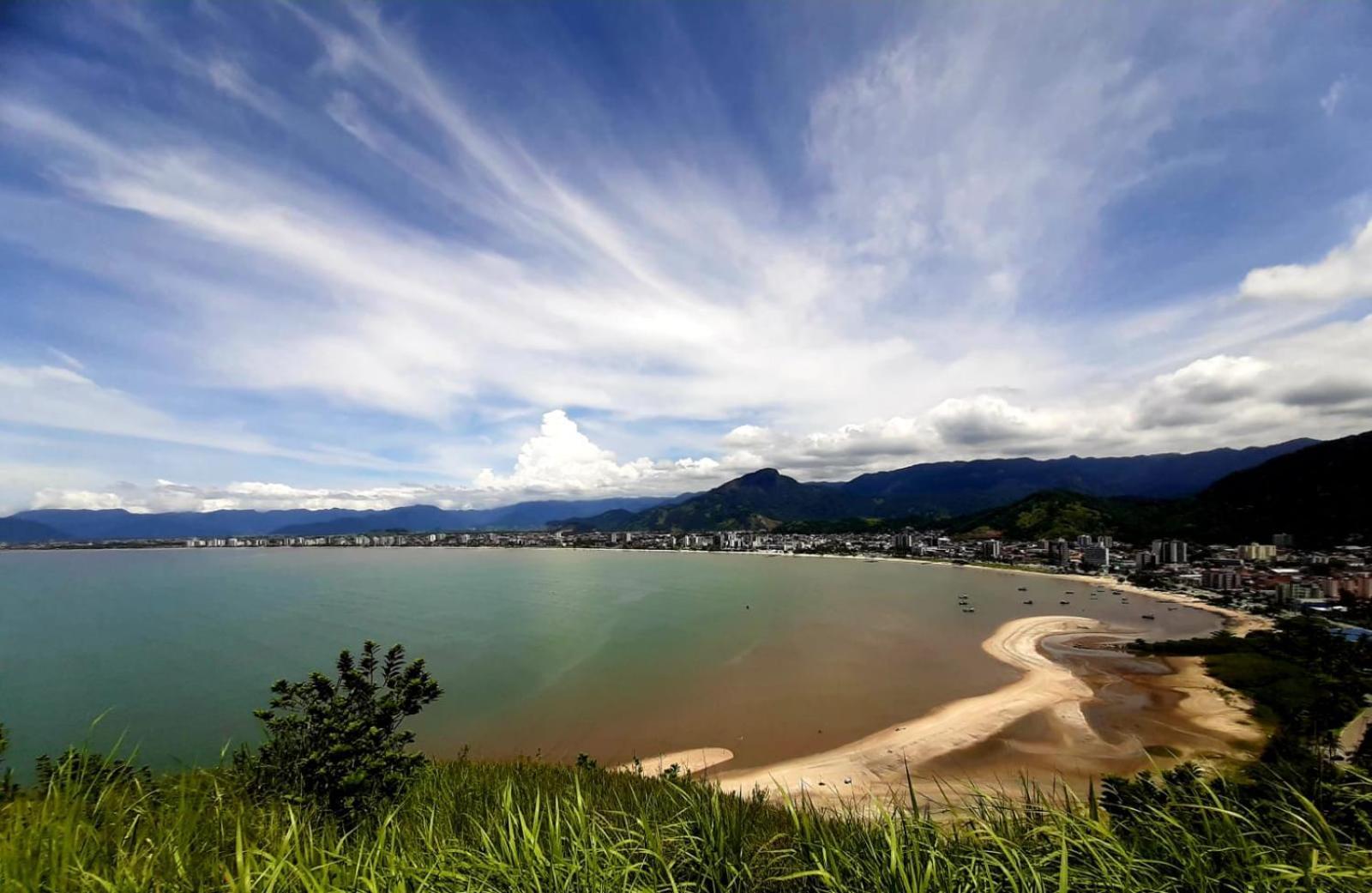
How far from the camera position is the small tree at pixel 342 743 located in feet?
31.5

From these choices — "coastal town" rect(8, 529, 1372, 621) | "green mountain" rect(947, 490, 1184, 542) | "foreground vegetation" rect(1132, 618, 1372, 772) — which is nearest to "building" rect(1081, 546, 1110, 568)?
"coastal town" rect(8, 529, 1372, 621)

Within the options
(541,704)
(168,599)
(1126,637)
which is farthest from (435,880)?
(168,599)

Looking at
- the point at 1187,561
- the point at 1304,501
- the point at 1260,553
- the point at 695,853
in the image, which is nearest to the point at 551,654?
the point at 695,853

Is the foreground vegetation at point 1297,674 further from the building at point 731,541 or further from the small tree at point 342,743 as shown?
the building at point 731,541

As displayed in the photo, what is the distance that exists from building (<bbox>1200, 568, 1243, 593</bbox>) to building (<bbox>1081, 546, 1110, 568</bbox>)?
2060cm

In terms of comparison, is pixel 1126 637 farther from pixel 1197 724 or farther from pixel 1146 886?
pixel 1146 886

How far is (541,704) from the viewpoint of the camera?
29.8 m

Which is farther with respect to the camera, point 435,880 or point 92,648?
point 92,648

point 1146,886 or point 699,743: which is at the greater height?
point 1146,886

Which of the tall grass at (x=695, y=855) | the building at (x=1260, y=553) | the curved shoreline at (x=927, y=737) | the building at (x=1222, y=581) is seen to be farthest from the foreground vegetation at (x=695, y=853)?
the building at (x=1260, y=553)

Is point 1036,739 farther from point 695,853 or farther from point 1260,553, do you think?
point 1260,553

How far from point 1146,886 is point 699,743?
24.4 meters

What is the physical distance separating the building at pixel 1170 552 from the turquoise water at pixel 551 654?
24.9 m

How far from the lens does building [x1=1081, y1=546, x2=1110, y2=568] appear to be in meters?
90.4
